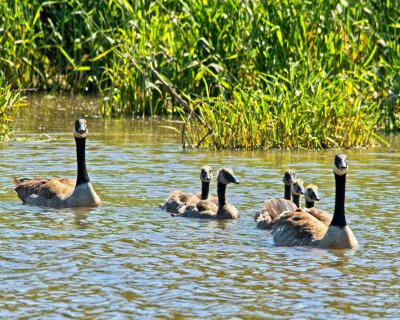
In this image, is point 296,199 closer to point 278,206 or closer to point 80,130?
point 278,206

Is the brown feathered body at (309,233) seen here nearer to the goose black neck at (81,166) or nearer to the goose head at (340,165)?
the goose head at (340,165)

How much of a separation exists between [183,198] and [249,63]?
24.7ft

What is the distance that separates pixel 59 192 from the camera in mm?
Result: 15016

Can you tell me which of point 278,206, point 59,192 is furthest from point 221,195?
point 59,192

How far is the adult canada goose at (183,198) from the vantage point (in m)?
14.3

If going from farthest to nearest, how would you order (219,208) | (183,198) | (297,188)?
(183,198), (297,188), (219,208)

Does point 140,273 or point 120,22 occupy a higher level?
point 120,22

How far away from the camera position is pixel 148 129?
73.4ft

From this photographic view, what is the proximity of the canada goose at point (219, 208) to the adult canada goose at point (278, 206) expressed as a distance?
349 millimetres

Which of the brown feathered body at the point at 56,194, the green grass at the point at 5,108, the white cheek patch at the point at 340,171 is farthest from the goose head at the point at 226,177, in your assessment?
the green grass at the point at 5,108

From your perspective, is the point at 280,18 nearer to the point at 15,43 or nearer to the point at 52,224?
→ the point at 15,43

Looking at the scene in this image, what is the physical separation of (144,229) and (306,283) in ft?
10.5

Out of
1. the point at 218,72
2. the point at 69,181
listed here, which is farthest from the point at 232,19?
the point at 69,181

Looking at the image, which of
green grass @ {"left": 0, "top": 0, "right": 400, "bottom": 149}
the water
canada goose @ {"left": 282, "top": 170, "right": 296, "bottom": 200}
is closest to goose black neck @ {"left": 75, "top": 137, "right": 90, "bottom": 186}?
the water
